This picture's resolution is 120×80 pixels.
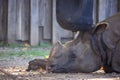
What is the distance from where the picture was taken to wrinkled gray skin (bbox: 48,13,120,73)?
258 inches

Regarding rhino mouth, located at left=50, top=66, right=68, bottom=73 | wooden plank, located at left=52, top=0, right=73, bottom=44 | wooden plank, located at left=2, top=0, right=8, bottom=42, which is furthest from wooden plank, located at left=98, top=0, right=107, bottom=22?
rhino mouth, located at left=50, top=66, right=68, bottom=73

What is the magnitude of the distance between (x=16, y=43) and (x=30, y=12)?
804 millimetres

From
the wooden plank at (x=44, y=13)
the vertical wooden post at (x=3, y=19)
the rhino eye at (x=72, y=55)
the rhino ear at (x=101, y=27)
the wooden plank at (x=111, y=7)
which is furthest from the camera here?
the wooden plank at (x=111, y=7)

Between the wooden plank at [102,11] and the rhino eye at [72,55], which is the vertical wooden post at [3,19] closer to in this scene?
the wooden plank at [102,11]

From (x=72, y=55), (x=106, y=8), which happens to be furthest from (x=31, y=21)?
(x=72, y=55)

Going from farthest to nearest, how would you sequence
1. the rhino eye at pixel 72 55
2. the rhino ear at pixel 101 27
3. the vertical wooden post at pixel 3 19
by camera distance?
the vertical wooden post at pixel 3 19, the rhino eye at pixel 72 55, the rhino ear at pixel 101 27

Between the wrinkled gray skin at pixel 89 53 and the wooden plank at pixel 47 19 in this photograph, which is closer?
the wrinkled gray skin at pixel 89 53

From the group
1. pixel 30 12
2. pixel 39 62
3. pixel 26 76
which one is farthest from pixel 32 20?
pixel 26 76

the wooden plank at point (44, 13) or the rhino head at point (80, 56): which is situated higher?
the wooden plank at point (44, 13)

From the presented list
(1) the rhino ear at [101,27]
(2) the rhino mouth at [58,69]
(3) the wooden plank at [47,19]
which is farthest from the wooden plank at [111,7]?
(2) the rhino mouth at [58,69]

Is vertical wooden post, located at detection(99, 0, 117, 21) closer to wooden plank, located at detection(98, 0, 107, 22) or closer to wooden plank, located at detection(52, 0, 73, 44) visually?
wooden plank, located at detection(98, 0, 107, 22)

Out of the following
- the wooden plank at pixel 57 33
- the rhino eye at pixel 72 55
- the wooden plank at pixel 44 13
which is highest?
the wooden plank at pixel 44 13

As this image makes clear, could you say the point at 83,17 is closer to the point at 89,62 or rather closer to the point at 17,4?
the point at 89,62

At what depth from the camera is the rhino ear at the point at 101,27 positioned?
6478 mm
